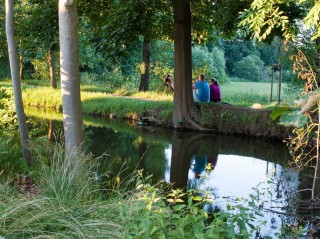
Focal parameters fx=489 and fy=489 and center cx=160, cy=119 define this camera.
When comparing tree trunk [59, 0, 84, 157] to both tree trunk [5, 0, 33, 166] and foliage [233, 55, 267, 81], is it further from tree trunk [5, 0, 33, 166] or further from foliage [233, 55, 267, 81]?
foliage [233, 55, 267, 81]

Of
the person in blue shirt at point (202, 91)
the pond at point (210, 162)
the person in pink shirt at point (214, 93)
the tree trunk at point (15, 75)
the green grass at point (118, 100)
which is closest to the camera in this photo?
the tree trunk at point (15, 75)

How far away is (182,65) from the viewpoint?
16.3 metres

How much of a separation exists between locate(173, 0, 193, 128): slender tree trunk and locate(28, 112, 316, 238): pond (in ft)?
2.37

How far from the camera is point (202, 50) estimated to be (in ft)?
148

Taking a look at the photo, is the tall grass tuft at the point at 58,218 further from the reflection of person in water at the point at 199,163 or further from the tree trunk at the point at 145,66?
the tree trunk at the point at 145,66

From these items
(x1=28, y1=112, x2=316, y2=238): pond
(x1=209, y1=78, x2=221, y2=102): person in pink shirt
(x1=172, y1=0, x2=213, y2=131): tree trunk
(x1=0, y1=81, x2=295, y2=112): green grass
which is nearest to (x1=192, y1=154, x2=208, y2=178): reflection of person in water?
(x1=28, y1=112, x2=316, y2=238): pond

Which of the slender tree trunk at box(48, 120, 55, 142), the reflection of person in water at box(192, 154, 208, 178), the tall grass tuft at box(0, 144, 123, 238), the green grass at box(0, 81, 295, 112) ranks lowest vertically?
the reflection of person in water at box(192, 154, 208, 178)

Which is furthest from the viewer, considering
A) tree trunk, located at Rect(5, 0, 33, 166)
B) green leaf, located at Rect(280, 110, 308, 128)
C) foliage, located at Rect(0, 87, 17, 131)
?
foliage, located at Rect(0, 87, 17, 131)

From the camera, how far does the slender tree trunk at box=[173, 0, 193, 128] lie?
51.3 feet

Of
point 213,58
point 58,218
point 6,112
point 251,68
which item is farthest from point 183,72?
point 251,68

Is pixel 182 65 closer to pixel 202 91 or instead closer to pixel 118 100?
pixel 202 91

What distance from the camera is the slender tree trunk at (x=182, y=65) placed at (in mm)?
15641

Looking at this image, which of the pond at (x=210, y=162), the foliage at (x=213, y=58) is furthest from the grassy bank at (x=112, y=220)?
the foliage at (x=213, y=58)

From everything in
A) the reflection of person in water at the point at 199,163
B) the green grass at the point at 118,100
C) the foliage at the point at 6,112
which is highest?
the foliage at the point at 6,112
